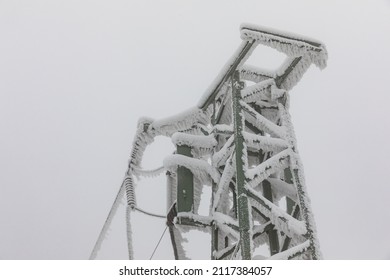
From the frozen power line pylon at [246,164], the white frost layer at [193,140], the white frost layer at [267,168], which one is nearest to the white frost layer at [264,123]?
the frozen power line pylon at [246,164]

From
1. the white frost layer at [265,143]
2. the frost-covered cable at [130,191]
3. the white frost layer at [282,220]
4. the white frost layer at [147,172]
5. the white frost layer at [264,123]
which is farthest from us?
the white frost layer at [147,172]

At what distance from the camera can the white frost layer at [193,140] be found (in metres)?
6.78

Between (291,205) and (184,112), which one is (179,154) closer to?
(184,112)

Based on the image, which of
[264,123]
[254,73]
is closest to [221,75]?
[254,73]

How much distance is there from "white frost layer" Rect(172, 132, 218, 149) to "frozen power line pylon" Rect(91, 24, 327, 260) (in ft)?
0.04

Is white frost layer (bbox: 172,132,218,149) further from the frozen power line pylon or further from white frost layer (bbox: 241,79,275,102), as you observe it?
white frost layer (bbox: 241,79,275,102)

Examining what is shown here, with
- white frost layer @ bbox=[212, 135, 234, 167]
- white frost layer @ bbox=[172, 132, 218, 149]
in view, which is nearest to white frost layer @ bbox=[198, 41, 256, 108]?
white frost layer @ bbox=[172, 132, 218, 149]

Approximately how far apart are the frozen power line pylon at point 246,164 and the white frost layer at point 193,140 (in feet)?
0.04

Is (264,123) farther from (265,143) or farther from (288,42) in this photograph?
(288,42)

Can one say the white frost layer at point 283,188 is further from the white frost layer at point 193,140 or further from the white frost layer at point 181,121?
the white frost layer at point 181,121

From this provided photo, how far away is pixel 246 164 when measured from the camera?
5.70 m

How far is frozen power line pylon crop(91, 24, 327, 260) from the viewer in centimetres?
549

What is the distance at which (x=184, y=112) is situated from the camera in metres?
7.38

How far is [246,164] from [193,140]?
1.31 m
